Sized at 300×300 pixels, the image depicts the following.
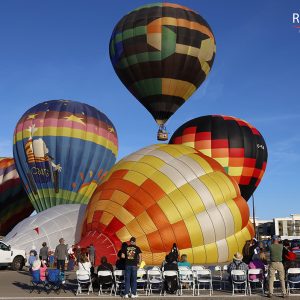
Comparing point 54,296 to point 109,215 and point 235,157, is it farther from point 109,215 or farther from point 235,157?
point 235,157

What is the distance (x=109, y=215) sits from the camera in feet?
57.3

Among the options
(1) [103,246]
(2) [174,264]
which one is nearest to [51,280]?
(2) [174,264]

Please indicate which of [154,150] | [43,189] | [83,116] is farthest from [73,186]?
[154,150]

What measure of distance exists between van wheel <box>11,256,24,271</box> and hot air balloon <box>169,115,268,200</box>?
1476cm

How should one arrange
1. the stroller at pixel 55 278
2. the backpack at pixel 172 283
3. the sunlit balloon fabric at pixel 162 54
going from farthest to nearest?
the sunlit balloon fabric at pixel 162 54, the stroller at pixel 55 278, the backpack at pixel 172 283

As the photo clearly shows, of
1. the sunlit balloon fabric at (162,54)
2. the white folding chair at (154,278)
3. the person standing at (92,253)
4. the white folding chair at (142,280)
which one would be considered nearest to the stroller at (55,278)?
the white folding chair at (142,280)

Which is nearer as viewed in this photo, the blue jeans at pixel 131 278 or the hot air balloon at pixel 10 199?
the blue jeans at pixel 131 278

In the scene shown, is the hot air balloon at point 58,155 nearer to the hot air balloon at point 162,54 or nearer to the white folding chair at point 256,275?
the hot air balloon at point 162,54

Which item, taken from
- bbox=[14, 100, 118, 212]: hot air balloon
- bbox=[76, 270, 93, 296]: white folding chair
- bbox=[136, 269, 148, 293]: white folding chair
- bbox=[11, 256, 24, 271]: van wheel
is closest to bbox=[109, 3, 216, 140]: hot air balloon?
bbox=[14, 100, 118, 212]: hot air balloon

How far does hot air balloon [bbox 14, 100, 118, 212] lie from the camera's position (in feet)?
106

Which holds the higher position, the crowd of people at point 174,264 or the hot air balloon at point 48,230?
the hot air balloon at point 48,230

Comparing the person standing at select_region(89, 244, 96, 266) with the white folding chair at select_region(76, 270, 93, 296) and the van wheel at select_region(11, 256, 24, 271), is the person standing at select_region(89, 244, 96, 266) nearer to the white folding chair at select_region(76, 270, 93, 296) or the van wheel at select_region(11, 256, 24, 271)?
the white folding chair at select_region(76, 270, 93, 296)

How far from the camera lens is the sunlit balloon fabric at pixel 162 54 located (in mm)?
31547

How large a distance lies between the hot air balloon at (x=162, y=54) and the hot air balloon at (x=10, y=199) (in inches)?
573
